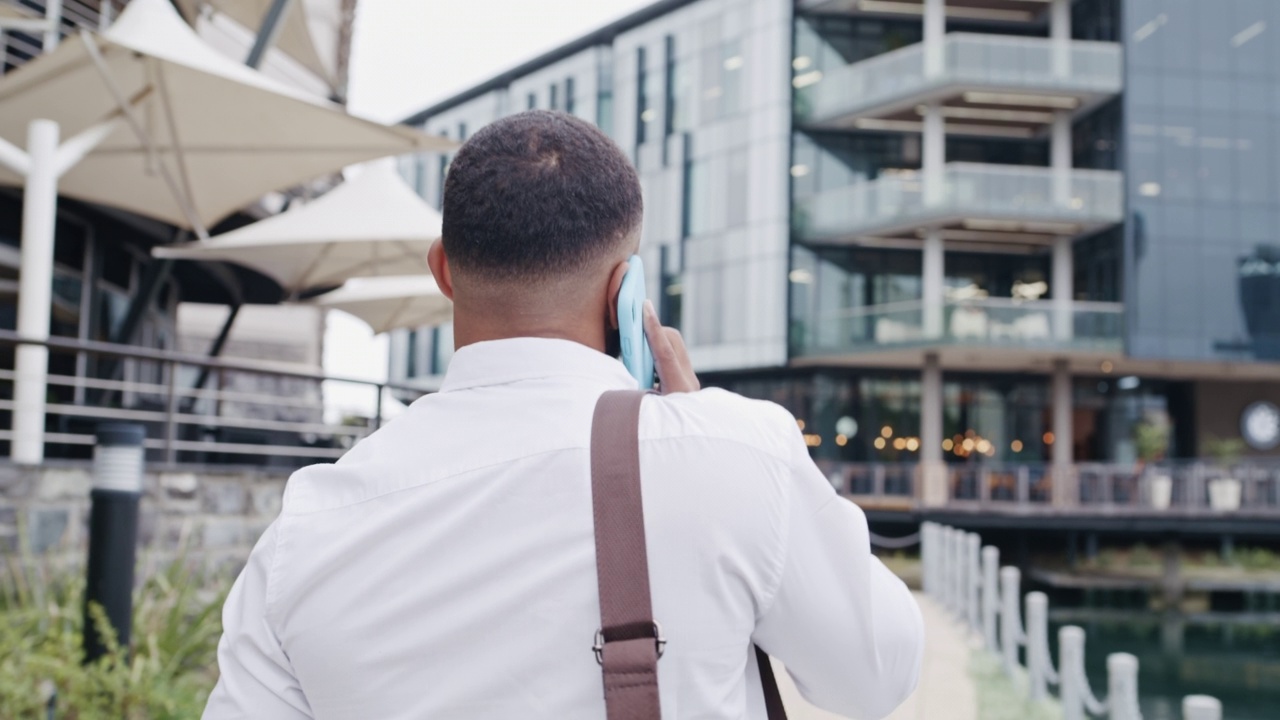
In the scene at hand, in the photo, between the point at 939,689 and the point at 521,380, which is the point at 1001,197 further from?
the point at 521,380

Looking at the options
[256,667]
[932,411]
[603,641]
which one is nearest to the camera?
[603,641]

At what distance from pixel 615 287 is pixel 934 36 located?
29.3 meters

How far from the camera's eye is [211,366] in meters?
7.52

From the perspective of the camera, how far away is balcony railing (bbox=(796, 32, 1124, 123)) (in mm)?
26375

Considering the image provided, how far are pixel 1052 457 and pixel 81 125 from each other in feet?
88.4

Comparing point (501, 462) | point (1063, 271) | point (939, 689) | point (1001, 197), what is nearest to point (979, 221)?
point (1001, 197)

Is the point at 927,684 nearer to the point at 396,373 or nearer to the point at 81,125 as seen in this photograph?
the point at 81,125

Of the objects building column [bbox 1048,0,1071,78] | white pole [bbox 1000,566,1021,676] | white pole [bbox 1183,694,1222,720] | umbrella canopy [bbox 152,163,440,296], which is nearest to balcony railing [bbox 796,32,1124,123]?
building column [bbox 1048,0,1071,78]

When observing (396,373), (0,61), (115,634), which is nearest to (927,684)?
(115,634)

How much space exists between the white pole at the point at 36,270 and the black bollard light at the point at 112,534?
128 inches

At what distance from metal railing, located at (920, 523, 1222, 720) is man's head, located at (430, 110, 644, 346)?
3003 millimetres

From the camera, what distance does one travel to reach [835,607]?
1.25 meters

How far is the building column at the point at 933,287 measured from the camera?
27.0m

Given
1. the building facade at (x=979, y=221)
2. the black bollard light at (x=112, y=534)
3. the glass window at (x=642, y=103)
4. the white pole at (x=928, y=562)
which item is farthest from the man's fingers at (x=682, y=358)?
the glass window at (x=642, y=103)
